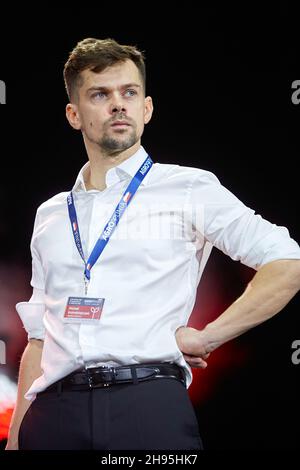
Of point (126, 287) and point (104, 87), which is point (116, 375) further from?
point (104, 87)

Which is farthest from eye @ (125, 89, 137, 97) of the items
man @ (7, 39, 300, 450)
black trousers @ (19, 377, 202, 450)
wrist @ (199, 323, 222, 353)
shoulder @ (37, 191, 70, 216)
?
black trousers @ (19, 377, 202, 450)

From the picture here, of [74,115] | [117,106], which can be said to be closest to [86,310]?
[117,106]

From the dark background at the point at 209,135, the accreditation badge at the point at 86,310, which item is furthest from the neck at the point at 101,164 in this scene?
the dark background at the point at 209,135

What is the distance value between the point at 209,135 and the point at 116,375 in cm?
181

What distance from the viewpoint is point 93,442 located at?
2.06 metres

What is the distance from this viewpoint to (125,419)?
2078 millimetres

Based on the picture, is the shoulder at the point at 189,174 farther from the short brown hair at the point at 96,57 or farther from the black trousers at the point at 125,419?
the black trousers at the point at 125,419

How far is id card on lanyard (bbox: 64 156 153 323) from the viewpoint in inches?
87.0

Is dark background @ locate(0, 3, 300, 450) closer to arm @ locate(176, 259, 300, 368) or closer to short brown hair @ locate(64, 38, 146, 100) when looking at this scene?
short brown hair @ locate(64, 38, 146, 100)

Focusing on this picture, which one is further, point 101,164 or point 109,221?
point 101,164

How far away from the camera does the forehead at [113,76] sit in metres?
2.55

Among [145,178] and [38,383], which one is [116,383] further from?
[145,178]

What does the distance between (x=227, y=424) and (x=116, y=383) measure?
5.32ft
